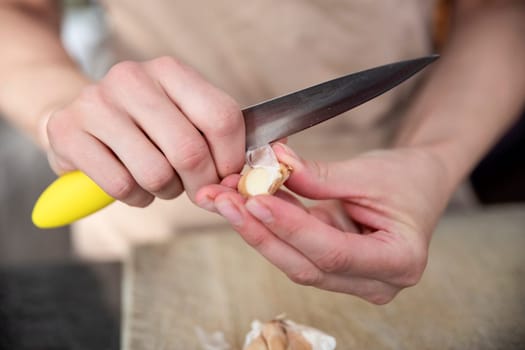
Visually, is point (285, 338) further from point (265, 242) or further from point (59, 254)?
point (59, 254)

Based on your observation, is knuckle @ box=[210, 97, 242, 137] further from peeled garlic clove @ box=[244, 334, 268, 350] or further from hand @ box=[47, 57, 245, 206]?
peeled garlic clove @ box=[244, 334, 268, 350]

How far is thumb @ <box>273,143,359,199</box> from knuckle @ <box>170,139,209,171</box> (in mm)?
67

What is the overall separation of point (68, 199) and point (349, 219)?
0.28 metres

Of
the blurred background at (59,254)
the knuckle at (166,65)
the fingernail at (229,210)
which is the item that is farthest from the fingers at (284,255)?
the blurred background at (59,254)

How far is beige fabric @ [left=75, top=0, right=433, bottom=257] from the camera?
2.91 feet

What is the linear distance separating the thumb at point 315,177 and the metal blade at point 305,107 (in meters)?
0.02

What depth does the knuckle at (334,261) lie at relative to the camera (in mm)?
499

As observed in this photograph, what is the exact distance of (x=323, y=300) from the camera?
710mm

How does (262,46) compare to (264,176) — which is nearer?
(264,176)

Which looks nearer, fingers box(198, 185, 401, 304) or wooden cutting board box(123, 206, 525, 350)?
fingers box(198, 185, 401, 304)

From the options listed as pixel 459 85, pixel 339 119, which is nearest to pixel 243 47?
Answer: pixel 339 119

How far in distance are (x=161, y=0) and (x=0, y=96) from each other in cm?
27

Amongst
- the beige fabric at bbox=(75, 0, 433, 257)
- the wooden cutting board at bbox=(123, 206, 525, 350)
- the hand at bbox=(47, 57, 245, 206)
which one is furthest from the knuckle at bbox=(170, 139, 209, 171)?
the beige fabric at bbox=(75, 0, 433, 257)

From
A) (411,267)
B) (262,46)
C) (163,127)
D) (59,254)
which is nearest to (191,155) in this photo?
(163,127)
